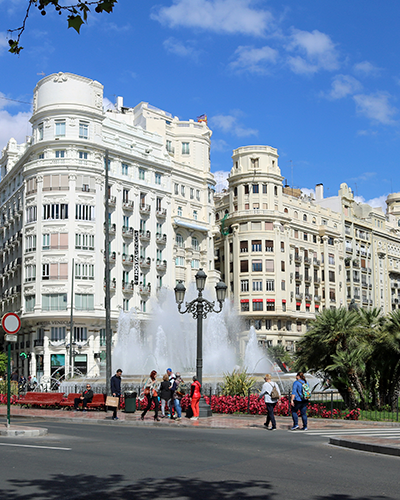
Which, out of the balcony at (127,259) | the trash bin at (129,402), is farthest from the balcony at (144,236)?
the trash bin at (129,402)

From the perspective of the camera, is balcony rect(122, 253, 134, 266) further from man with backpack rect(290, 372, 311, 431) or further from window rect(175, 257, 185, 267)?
man with backpack rect(290, 372, 311, 431)

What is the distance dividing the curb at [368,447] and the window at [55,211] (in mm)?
46630

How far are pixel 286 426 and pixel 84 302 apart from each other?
40.0m

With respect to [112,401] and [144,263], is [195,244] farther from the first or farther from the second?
[112,401]

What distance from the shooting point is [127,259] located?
61.7 meters

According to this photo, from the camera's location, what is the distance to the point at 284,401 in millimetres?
22656

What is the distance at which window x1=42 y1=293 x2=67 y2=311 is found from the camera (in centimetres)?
5650

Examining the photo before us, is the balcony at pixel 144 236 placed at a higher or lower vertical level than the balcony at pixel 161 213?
lower

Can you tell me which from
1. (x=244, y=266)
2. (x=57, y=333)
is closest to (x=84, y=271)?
(x=57, y=333)

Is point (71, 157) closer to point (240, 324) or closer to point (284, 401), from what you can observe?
point (240, 324)

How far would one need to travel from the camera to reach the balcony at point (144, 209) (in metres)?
64.0

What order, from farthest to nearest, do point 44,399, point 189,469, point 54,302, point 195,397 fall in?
point 54,302 → point 44,399 → point 195,397 → point 189,469

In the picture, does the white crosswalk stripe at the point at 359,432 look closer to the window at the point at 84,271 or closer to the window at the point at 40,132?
the window at the point at 84,271

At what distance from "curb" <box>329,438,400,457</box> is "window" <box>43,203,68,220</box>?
46.6 m
